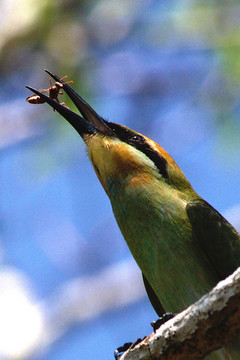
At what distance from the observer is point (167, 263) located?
388 cm

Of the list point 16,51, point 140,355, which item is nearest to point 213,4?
point 16,51

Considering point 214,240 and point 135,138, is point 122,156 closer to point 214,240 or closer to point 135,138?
point 135,138

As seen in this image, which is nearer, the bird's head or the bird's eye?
the bird's head

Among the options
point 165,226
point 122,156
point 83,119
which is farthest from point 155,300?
point 83,119

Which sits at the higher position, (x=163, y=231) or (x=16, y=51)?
(x=16, y=51)

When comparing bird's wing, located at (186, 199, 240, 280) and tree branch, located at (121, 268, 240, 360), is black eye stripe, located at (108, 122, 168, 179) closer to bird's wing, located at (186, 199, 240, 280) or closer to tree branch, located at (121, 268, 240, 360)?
bird's wing, located at (186, 199, 240, 280)


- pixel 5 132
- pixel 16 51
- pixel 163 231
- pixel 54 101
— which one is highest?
pixel 16 51

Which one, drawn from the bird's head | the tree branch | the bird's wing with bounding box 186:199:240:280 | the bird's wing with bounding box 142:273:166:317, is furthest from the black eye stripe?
the tree branch

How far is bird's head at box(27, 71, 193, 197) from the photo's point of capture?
432 cm

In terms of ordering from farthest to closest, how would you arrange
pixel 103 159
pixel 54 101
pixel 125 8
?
pixel 125 8 → pixel 54 101 → pixel 103 159

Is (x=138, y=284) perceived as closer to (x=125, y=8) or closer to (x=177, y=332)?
(x=125, y=8)

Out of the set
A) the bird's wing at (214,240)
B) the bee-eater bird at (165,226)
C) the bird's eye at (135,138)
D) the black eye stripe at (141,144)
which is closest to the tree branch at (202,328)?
the bee-eater bird at (165,226)

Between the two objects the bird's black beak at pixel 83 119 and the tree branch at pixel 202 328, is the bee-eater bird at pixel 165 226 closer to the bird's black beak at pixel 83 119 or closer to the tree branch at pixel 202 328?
the bird's black beak at pixel 83 119

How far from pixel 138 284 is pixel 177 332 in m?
3.57
